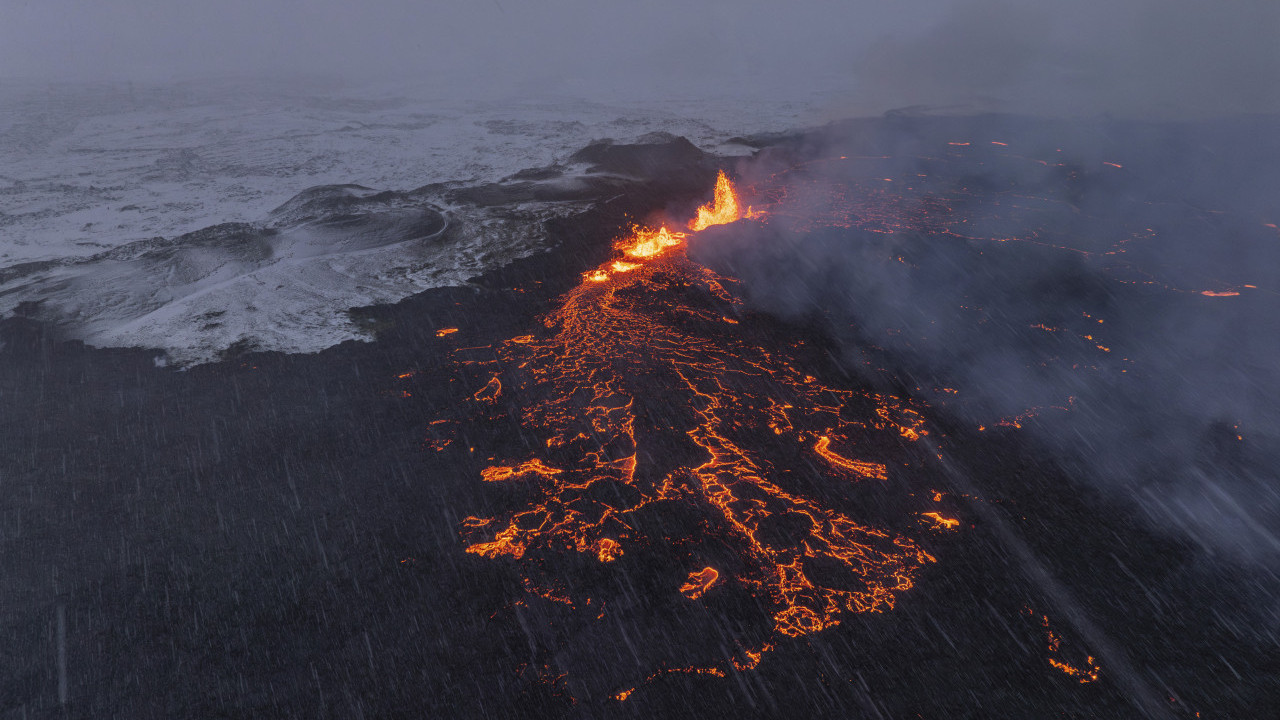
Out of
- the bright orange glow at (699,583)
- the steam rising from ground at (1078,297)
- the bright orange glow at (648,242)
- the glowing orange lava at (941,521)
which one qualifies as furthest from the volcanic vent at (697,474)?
the bright orange glow at (648,242)

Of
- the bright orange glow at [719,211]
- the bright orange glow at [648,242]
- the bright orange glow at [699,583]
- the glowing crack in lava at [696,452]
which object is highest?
the bright orange glow at [719,211]

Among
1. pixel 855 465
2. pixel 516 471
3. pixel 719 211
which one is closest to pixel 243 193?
pixel 719 211

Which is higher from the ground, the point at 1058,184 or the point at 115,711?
the point at 1058,184

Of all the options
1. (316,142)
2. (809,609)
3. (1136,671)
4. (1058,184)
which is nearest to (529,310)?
(809,609)

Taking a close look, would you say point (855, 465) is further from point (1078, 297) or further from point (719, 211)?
point (719, 211)

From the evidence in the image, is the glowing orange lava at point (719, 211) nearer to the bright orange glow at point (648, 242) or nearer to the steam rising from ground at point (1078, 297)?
the bright orange glow at point (648, 242)

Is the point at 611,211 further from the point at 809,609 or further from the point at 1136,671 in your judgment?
the point at 1136,671
